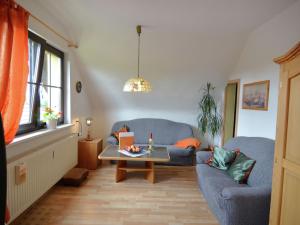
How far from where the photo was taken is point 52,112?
114 inches

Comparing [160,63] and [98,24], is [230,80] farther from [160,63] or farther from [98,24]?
[98,24]

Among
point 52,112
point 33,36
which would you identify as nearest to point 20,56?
point 33,36

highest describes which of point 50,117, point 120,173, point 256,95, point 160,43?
point 160,43

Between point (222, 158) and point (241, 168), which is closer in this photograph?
point (241, 168)

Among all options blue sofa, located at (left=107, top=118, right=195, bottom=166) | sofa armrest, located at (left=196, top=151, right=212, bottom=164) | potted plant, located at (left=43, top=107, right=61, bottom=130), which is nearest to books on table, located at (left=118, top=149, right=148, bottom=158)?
sofa armrest, located at (left=196, top=151, right=212, bottom=164)

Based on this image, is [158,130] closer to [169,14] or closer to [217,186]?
[217,186]

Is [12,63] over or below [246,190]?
over

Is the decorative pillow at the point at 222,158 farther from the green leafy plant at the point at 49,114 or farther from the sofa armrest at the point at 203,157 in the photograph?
the green leafy plant at the point at 49,114

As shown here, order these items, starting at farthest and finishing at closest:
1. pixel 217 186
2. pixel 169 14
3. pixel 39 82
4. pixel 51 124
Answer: pixel 51 124 < pixel 39 82 < pixel 169 14 < pixel 217 186

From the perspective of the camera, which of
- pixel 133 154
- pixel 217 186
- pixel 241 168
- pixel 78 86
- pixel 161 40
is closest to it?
pixel 217 186

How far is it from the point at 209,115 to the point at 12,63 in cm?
385

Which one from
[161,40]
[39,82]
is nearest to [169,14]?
[161,40]

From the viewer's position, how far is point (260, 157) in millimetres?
2420

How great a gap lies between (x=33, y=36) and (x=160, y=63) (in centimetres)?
226
